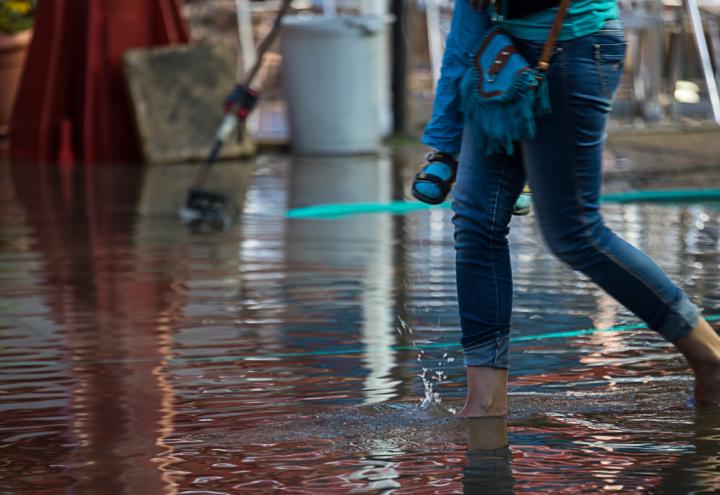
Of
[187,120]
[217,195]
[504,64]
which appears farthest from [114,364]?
[187,120]

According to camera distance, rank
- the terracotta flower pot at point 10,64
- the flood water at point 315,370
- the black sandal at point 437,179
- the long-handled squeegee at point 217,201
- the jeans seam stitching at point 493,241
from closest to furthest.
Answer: the flood water at point 315,370 → the jeans seam stitching at point 493,241 → the black sandal at point 437,179 → the long-handled squeegee at point 217,201 → the terracotta flower pot at point 10,64

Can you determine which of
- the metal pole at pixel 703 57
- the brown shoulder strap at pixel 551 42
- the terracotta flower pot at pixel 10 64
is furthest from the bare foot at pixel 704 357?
the terracotta flower pot at pixel 10 64

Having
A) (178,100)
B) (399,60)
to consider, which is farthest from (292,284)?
(399,60)

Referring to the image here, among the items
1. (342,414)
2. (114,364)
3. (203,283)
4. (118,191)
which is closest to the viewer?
(342,414)

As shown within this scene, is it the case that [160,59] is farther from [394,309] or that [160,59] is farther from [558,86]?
[558,86]

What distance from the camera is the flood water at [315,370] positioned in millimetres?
3264

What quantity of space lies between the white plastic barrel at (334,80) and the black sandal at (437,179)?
7886mm

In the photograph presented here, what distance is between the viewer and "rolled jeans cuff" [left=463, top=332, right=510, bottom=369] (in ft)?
11.8

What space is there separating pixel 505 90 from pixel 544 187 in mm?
265

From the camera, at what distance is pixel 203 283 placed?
598cm

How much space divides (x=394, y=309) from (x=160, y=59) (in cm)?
657

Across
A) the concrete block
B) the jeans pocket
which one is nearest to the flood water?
the jeans pocket

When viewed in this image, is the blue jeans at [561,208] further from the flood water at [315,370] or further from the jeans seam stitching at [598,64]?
the flood water at [315,370]

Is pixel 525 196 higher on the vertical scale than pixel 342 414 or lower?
higher
